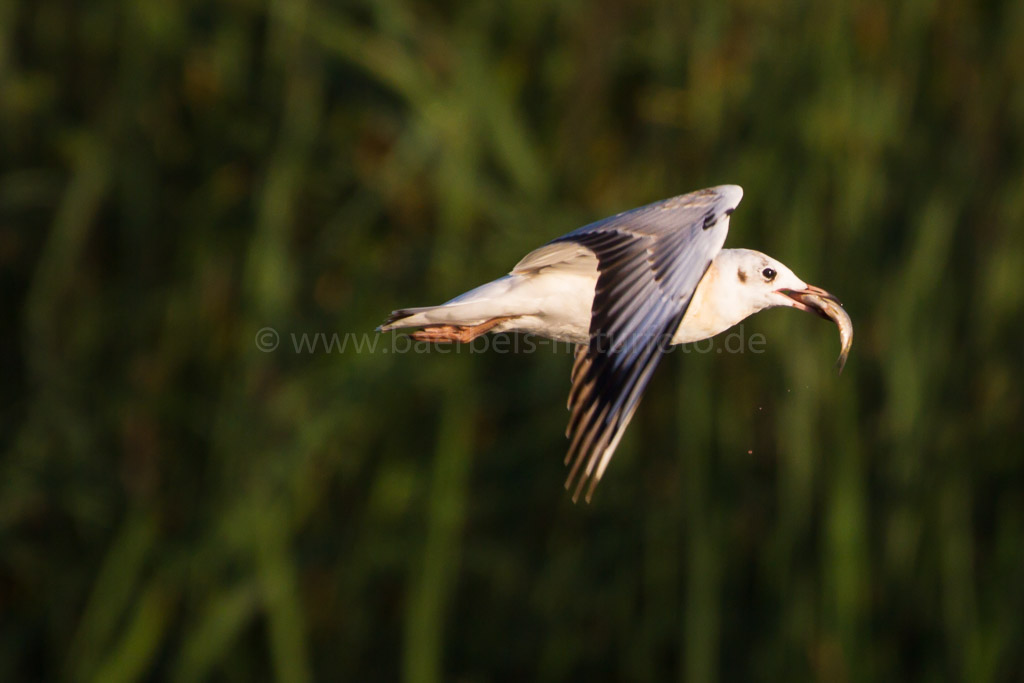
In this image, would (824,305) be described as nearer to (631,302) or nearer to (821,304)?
(821,304)

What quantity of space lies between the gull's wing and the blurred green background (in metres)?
1.41

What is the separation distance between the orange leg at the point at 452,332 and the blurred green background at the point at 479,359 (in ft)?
3.78

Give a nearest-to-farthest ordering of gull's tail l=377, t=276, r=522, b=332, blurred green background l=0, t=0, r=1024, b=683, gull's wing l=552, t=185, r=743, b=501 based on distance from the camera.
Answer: gull's wing l=552, t=185, r=743, b=501 → gull's tail l=377, t=276, r=522, b=332 → blurred green background l=0, t=0, r=1024, b=683

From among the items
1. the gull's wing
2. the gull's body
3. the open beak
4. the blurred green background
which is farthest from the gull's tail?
the blurred green background

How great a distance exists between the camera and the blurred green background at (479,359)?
3.28m

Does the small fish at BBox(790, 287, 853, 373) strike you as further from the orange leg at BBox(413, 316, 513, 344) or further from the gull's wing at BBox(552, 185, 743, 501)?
the orange leg at BBox(413, 316, 513, 344)

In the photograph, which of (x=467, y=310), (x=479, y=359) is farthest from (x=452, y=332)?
(x=479, y=359)

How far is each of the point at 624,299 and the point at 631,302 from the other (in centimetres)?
1

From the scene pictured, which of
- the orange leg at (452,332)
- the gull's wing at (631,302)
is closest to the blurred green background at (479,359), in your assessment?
the orange leg at (452,332)

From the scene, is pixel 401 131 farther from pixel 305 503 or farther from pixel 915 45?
pixel 915 45

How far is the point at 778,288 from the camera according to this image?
6.15 feet

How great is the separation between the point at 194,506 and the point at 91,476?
1.06 feet

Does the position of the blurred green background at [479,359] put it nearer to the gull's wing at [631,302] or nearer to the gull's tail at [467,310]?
the gull's tail at [467,310]

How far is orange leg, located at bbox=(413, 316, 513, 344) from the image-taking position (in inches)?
78.5
